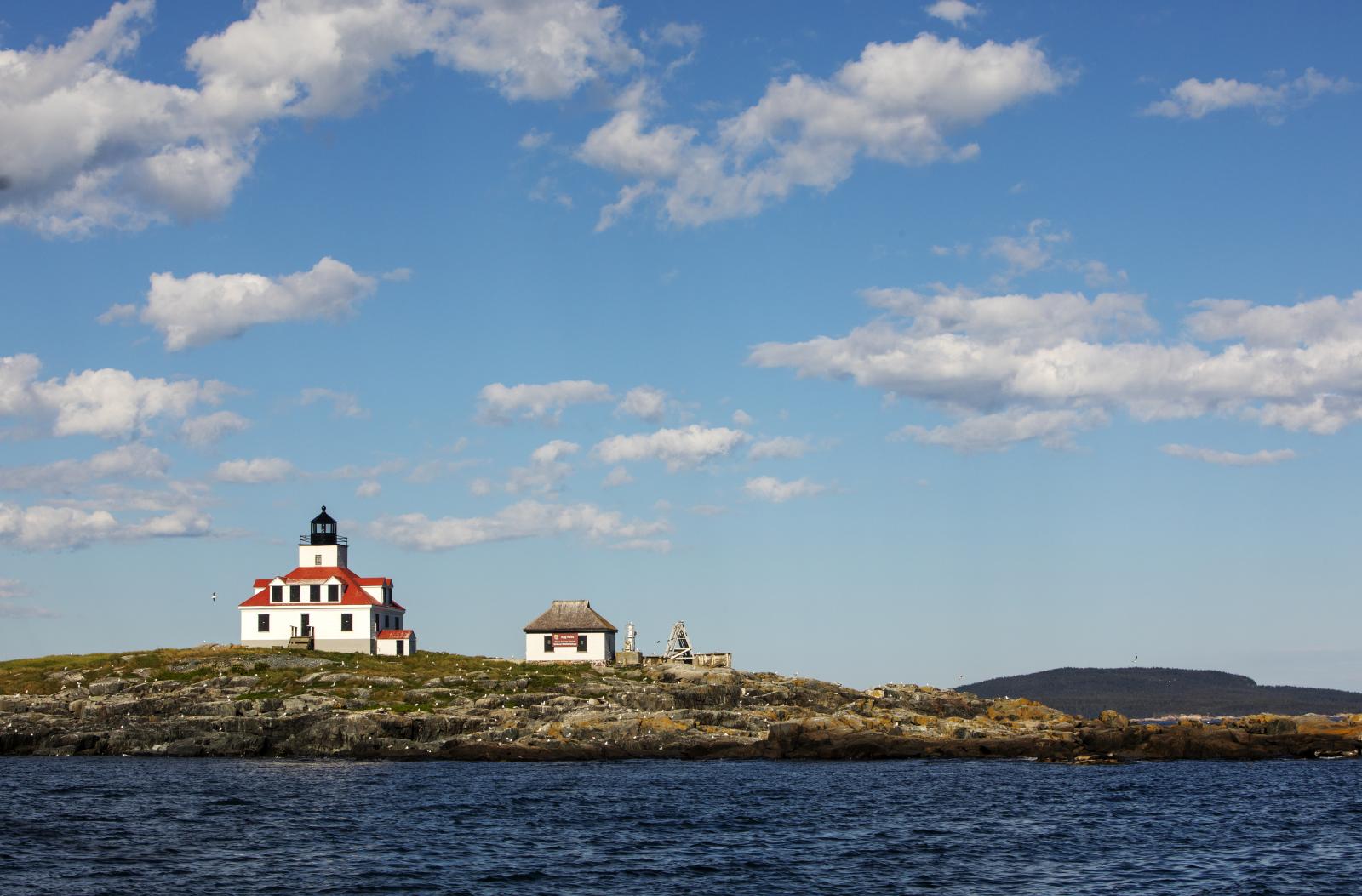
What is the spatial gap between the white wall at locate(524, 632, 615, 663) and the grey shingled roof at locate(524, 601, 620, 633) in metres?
0.57

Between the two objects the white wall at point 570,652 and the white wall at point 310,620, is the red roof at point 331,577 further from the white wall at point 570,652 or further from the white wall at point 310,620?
the white wall at point 570,652

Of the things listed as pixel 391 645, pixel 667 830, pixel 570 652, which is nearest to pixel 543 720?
pixel 570 652

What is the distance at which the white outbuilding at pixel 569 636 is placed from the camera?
122m

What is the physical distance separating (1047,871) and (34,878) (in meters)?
36.0

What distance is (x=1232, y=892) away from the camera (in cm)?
4344

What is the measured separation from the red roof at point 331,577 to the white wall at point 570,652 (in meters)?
15.4

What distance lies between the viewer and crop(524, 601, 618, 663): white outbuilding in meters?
122

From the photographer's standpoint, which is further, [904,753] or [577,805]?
[904,753]

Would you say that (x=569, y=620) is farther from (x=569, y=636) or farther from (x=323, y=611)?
(x=323, y=611)

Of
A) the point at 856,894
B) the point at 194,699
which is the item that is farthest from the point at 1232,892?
the point at 194,699

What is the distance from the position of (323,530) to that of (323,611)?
28.1ft

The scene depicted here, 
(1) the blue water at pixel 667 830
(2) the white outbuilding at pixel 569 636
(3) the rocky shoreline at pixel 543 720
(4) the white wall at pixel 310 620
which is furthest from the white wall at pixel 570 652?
(1) the blue water at pixel 667 830

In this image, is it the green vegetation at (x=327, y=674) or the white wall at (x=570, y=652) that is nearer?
the green vegetation at (x=327, y=674)

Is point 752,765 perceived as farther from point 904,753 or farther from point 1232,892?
point 1232,892
